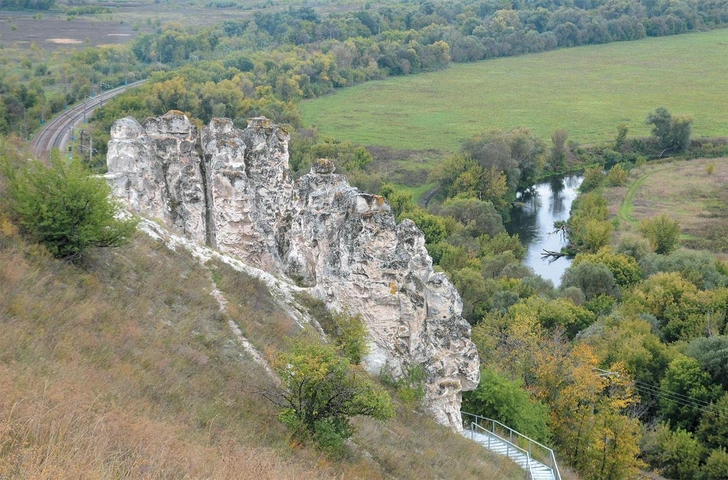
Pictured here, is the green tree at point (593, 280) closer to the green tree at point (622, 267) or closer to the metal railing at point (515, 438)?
the green tree at point (622, 267)

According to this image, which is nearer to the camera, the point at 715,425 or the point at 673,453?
the point at 673,453

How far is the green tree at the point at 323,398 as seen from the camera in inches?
615

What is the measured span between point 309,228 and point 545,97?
4449 inches

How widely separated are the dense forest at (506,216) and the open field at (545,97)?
5.68 m

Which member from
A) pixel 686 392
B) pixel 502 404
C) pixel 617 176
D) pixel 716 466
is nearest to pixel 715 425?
pixel 686 392

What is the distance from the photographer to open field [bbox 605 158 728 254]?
69.4m

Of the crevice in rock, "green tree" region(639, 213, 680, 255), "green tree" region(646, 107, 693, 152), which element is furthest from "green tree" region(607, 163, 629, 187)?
the crevice in rock

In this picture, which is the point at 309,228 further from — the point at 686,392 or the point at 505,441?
the point at 686,392

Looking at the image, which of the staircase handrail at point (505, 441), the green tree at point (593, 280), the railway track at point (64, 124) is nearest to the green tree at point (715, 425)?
the staircase handrail at point (505, 441)

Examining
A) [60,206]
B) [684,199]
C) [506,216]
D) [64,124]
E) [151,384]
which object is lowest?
[506,216]

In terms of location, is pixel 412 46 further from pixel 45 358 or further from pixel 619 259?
pixel 45 358

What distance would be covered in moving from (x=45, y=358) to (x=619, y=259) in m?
49.5

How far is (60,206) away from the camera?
16875 millimetres

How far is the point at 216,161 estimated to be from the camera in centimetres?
2784
